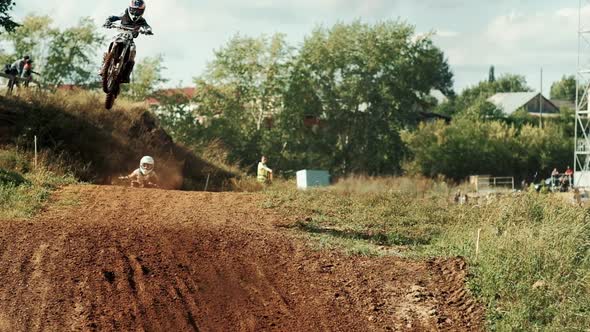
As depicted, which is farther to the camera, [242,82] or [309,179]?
[242,82]

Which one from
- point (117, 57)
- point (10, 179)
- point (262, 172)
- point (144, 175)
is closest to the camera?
point (117, 57)

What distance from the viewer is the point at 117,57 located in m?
18.6

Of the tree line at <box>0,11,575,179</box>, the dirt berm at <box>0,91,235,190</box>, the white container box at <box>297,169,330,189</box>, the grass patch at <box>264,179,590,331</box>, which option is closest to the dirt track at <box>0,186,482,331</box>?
the grass patch at <box>264,179,590,331</box>

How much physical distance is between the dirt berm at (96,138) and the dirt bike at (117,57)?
28.0 ft

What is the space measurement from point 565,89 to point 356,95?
110084 mm

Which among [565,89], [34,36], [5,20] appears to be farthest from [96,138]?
[565,89]

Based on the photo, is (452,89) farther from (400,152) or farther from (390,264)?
(390,264)

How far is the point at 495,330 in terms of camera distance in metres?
13.7

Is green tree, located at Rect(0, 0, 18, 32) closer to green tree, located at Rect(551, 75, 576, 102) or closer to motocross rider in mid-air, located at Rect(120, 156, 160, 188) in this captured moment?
motocross rider in mid-air, located at Rect(120, 156, 160, 188)

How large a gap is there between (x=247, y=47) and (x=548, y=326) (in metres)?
51.7

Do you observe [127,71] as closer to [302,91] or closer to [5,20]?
[5,20]

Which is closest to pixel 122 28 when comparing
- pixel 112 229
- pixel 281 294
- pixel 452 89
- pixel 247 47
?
pixel 112 229

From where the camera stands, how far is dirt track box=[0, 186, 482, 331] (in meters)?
13.3

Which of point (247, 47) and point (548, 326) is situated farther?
point (247, 47)
